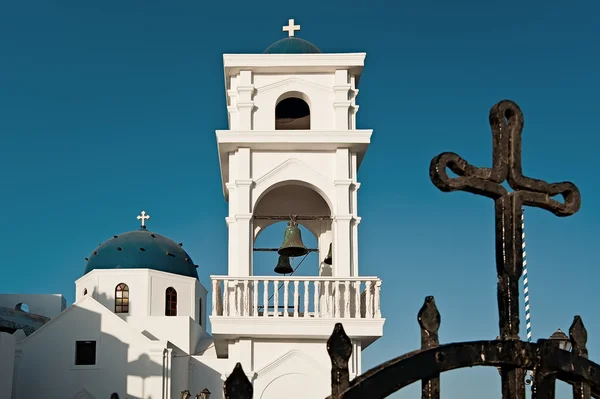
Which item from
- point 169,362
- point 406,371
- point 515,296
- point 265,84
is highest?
point 265,84

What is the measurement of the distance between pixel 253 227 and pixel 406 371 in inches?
550

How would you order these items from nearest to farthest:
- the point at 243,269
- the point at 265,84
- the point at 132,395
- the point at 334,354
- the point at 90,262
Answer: the point at 334,354, the point at 243,269, the point at 265,84, the point at 132,395, the point at 90,262

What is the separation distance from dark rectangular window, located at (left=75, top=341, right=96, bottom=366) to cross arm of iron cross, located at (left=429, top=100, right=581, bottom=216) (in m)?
19.9

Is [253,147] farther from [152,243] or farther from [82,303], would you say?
[152,243]

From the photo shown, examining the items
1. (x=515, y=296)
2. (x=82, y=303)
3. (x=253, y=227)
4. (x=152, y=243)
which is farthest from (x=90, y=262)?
(x=515, y=296)

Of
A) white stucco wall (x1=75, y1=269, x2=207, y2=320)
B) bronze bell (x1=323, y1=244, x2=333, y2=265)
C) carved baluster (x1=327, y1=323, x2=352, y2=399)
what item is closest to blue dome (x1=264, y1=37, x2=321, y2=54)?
bronze bell (x1=323, y1=244, x2=333, y2=265)

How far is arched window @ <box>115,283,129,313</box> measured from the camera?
2634cm

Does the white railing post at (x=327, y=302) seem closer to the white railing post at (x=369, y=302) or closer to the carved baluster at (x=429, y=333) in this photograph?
the white railing post at (x=369, y=302)

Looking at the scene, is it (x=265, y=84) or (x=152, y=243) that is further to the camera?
(x=152, y=243)

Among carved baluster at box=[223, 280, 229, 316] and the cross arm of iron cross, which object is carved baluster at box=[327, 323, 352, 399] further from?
carved baluster at box=[223, 280, 229, 316]

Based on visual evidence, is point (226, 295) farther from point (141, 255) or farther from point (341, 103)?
point (141, 255)

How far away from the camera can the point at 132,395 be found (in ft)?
71.2

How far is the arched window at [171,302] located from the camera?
26875mm

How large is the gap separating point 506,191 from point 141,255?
24073 millimetres
